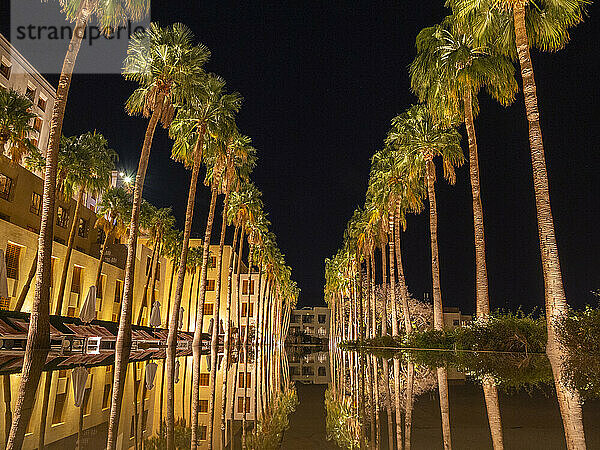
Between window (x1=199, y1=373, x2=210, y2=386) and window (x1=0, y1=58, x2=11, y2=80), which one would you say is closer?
window (x1=199, y1=373, x2=210, y2=386)

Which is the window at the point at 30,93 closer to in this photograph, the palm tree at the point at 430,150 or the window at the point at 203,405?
the palm tree at the point at 430,150

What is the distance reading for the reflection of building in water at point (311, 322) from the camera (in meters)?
164

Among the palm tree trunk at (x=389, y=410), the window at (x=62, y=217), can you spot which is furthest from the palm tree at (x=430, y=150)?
the window at (x=62, y=217)

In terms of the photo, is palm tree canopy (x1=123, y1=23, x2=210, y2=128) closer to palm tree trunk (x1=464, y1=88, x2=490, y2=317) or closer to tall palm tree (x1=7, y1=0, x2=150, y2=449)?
tall palm tree (x1=7, y1=0, x2=150, y2=449)

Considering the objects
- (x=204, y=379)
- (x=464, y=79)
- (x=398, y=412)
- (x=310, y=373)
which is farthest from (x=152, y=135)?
(x=398, y=412)

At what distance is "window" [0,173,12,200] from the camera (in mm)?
40000

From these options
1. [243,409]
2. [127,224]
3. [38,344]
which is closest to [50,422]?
[243,409]

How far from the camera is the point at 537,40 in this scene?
20547mm

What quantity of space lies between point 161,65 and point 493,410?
80.0ft

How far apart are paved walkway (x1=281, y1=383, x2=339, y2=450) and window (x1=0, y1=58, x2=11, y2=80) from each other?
56111mm

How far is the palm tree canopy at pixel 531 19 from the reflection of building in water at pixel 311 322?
147 metres

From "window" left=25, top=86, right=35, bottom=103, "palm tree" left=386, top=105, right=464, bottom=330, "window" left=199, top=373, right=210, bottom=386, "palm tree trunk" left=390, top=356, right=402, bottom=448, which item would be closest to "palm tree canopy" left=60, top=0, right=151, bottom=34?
"window" left=199, top=373, right=210, bottom=386

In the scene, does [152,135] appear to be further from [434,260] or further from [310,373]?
[434,260]

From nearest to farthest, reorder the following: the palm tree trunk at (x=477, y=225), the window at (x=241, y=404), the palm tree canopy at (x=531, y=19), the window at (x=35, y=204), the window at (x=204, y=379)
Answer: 1. the window at (x=241, y=404)
2. the window at (x=204, y=379)
3. the palm tree canopy at (x=531, y=19)
4. the palm tree trunk at (x=477, y=225)
5. the window at (x=35, y=204)
